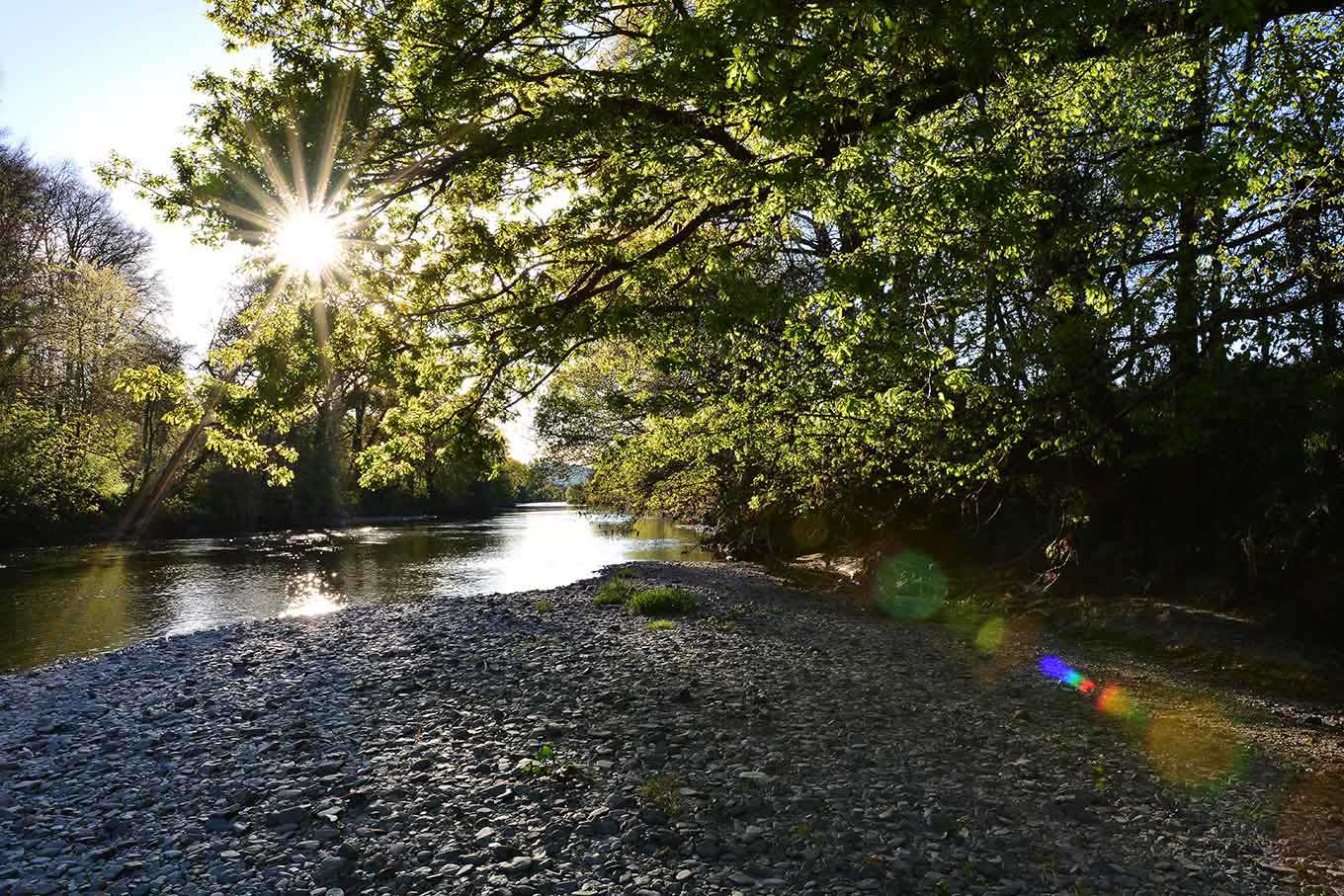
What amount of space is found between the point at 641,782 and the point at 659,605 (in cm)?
1008

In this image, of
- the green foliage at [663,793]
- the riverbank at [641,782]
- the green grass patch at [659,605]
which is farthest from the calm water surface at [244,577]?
the green foliage at [663,793]

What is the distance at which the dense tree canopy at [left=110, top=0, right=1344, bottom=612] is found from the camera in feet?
23.0

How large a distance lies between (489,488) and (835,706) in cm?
7630

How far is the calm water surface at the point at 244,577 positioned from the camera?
18.0m

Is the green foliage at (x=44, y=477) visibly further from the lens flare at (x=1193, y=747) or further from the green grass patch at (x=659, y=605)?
the lens flare at (x=1193, y=747)

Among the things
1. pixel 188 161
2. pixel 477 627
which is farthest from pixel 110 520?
pixel 188 161

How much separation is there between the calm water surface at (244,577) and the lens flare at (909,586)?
1108 centimetres

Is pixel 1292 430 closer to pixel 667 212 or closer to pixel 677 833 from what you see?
pixel 667 212

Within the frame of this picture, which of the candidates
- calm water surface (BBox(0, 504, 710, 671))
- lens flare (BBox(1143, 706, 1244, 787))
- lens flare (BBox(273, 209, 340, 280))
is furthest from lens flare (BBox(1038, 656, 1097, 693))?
calm water surface (BBox(0, 504, 710, 671))

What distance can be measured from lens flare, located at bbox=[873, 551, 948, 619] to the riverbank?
239 inches

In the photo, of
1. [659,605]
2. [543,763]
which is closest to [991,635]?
[659,605]

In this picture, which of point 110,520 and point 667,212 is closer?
point 667,212

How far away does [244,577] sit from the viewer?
27.0 metres

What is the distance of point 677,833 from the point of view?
5684mm
